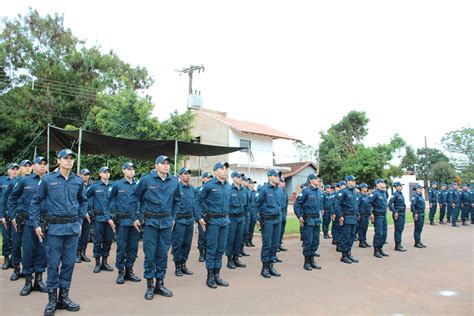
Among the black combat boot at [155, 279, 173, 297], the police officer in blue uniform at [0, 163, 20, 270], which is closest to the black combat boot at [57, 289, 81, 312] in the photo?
the black combat boot at [155, 279, 173, 297]

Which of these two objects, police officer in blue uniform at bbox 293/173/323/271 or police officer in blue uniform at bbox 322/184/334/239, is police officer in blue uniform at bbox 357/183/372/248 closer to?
police officer in blue uniform at bbox 322/184/334/239

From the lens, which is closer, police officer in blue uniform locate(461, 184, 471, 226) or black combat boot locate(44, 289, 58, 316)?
black combat boot locate(44, 289, 58, 316)

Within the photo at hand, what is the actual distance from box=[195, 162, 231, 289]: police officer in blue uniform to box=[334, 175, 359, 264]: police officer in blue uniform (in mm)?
3532

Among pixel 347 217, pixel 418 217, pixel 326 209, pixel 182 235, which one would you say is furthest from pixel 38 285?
pixel 418 217

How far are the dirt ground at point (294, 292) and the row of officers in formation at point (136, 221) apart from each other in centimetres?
27

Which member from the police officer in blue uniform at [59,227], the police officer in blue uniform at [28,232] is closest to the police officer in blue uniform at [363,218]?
the police officer in blue uniform at [59,227]

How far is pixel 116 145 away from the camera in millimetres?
10352

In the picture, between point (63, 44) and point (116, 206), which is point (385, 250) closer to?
point (116, 206)

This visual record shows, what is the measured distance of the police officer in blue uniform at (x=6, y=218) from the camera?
6.76 m

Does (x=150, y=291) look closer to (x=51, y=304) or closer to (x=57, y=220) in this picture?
(x=51, y=304)

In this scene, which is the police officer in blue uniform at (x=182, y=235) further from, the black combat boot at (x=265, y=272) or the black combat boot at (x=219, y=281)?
Result: the black combat boot at (x=265, y=272)

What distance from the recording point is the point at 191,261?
838cm

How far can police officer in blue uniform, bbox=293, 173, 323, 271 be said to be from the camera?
7.74 metres

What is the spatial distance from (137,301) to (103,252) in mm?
2358
